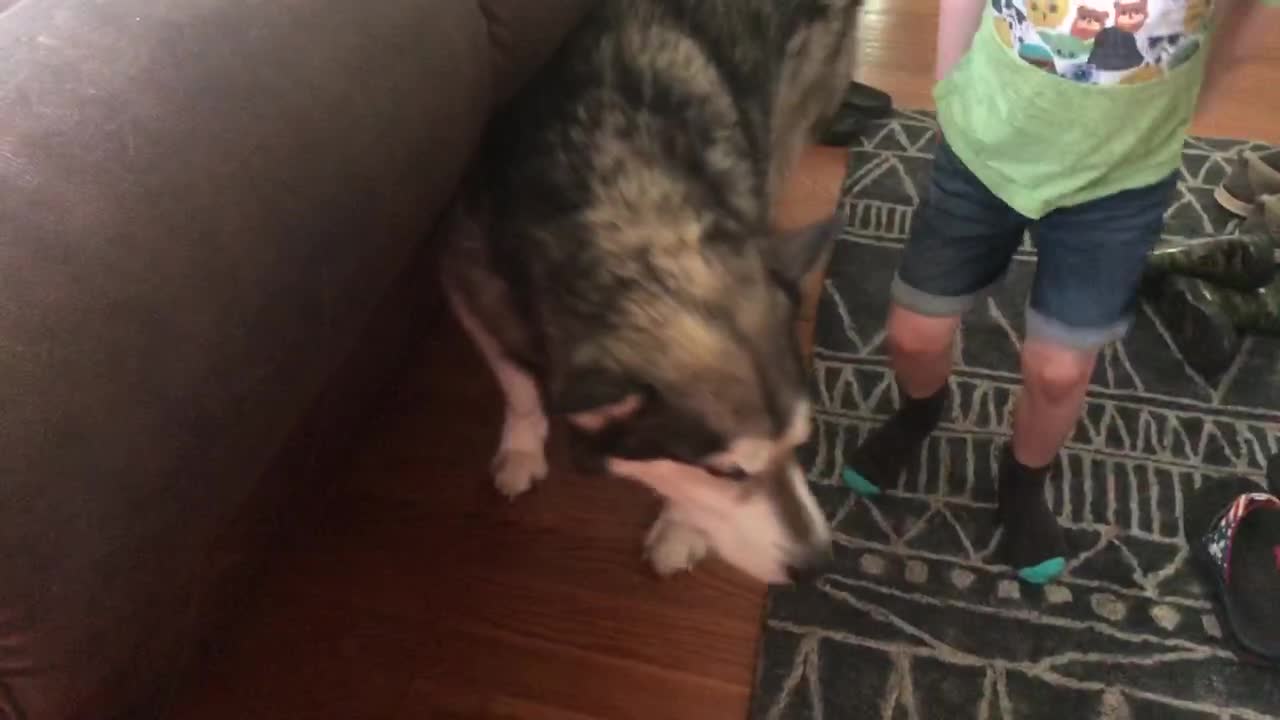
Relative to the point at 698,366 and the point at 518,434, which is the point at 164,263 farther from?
the point at 518,434

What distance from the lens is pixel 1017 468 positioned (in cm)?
170

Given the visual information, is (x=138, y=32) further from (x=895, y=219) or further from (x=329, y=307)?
(x=895, y=219)

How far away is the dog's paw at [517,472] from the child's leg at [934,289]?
525 mm

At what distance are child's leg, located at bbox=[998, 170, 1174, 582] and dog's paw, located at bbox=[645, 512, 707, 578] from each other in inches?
19.5

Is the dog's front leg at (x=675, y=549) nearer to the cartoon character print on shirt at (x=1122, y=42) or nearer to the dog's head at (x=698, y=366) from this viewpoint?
the dog's head at (x=698, y=366)

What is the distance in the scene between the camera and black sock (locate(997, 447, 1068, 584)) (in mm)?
1658

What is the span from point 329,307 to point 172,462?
0.24 metres

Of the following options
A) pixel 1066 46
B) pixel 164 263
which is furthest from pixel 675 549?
pixel 164 263

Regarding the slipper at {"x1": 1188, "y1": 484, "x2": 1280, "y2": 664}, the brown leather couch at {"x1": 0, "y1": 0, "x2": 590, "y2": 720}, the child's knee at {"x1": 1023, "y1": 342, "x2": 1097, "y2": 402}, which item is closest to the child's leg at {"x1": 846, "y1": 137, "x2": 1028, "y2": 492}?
the child's knee at {"x1": 1023, "y1": 342, "x2": 1097, "y2": 402}

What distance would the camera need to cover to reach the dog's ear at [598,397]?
3.69 feet

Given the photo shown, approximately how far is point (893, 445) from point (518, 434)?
2.06ft

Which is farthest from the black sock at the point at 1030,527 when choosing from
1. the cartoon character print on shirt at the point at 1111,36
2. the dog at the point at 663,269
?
the cartoon character print on shirt at the point at 1111,36

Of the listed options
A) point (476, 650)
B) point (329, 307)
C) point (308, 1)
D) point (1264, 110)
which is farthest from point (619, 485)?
point (1264, 110)

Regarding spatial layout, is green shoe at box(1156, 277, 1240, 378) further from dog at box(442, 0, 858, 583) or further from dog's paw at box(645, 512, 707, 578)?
dog's paw at box(645, 512, 707, 578)
